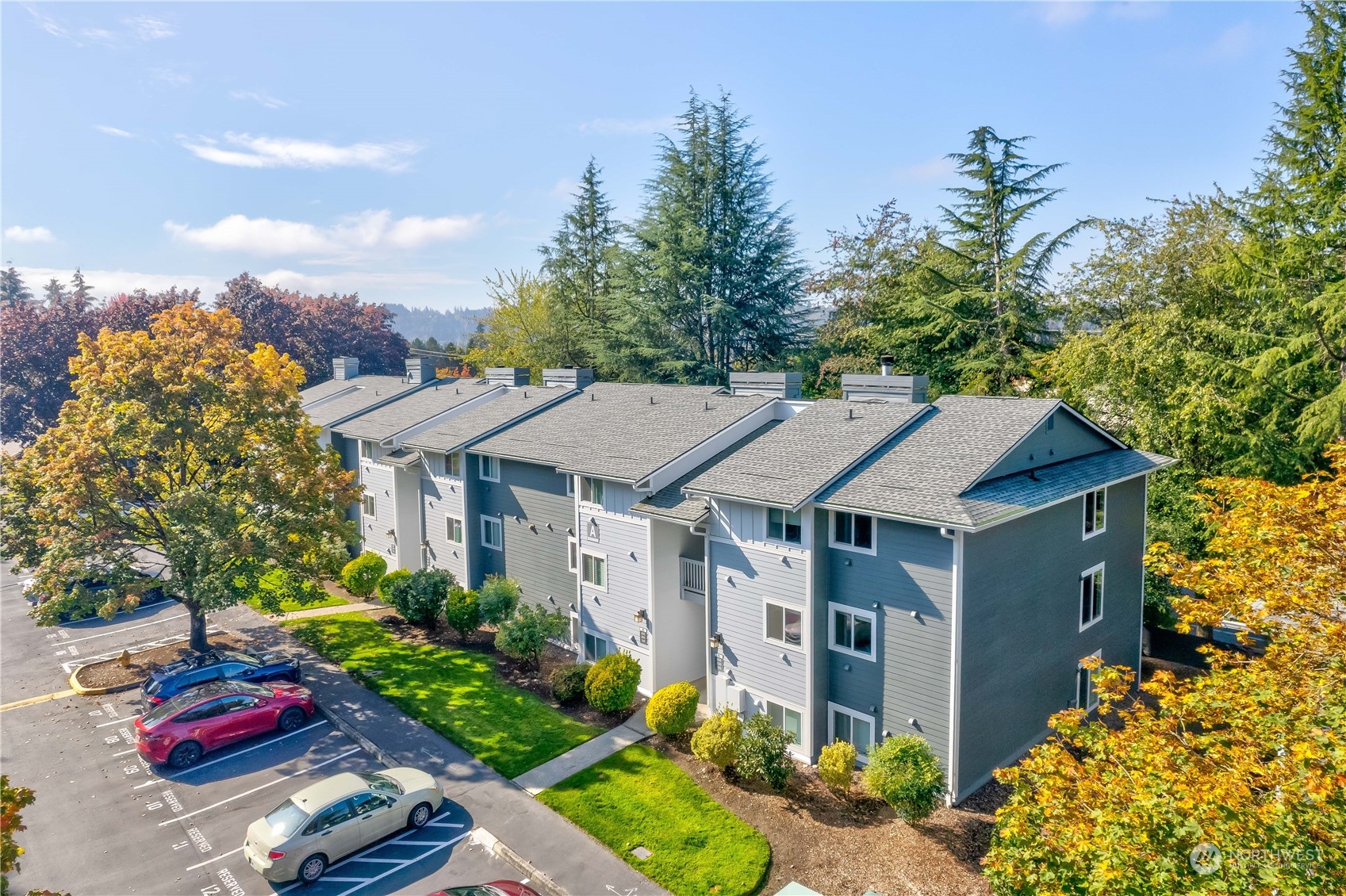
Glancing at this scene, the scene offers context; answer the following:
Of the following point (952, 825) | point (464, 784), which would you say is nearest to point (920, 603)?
point (952, 825)

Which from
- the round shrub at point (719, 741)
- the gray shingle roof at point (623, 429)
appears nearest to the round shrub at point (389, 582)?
the gray shingle roof at point (623, 429)

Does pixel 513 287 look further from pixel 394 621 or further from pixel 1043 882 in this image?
pixel 1043 882

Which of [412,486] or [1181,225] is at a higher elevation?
[1181,225]

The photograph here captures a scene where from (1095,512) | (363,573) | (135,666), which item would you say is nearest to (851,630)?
(1095,512)

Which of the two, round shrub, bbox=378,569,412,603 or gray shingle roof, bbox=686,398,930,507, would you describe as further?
round shrub, bbox=378,569,412,603

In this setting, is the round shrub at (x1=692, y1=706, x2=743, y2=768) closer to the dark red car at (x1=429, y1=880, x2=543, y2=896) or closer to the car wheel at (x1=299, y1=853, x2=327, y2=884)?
the dark red car at (x1=429, y1=880, x2=543, y2=896)

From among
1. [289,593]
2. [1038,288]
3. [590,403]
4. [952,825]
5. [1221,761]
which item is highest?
[1038,288]

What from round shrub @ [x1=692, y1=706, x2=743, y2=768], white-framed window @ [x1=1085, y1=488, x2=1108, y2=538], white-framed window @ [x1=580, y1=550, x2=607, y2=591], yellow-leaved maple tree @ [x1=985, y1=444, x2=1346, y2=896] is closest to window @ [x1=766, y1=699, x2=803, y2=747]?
round shrub @ [x1=692, y1=706, x2=743, y2=768]
